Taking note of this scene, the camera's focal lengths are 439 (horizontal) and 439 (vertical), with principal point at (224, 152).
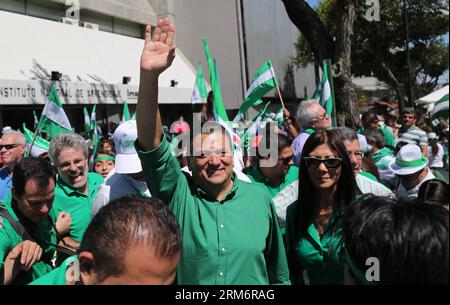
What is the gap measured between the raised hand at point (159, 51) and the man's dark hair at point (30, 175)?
97 centimetres

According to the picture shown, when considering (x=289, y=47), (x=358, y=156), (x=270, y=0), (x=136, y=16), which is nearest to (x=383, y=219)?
(x=358, y=156)

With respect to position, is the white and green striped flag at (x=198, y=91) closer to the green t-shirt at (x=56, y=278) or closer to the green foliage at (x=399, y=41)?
the green foliage at (x=399, y=41)

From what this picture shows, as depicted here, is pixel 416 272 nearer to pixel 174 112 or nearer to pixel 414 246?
pixel 414 246

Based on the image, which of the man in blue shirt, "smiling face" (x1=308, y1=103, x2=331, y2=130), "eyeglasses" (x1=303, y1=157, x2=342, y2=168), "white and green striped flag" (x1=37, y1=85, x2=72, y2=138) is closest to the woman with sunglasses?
"eyeglasses" (x1=303, y1=157, x2=342, y2=168)

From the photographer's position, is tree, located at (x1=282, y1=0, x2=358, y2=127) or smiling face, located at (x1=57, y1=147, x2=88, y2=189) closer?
smiling face, located at (x1=57, y1=147, x2=88, y2=189)

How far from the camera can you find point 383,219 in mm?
1283

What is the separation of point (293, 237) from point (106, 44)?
13521 mm

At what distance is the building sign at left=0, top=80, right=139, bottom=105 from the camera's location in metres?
10.3

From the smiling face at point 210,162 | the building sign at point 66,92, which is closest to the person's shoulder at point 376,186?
the smiling face at point 210,162

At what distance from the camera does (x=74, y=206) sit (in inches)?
129

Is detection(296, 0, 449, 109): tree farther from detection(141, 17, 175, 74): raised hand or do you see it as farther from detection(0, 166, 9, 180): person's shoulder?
detection(0, 166, 9, 180): person's shoulder

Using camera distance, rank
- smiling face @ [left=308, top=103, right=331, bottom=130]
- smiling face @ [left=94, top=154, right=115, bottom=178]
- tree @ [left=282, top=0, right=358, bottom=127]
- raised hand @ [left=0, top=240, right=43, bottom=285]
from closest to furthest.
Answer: raised hand @ [left=0, top=240, right=43, bottom=285] → smiling face @ [left=308, top=103, right=331, bottom=130] → smiling face @ [left=94, top=154, right=115, bottom=178] → tree @ [left=282, top=0, right=358, bottom=127]

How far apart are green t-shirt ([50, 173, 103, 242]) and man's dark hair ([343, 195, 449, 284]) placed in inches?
85.5

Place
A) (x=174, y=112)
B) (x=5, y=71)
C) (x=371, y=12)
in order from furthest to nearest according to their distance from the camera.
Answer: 1. (x=174, y=112)
2. (x=5, y=71)
3. (x=371, y=12)
